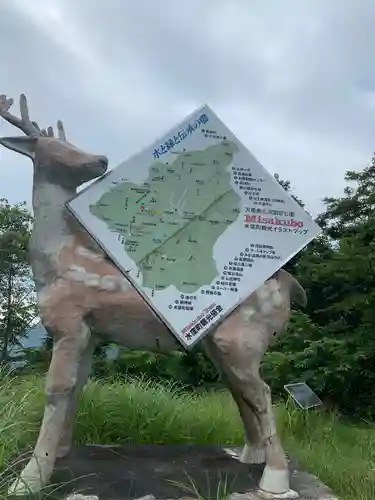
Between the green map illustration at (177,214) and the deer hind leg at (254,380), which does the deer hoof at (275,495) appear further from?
the green map illustration at (177,214)

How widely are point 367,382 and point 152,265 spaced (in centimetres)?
444

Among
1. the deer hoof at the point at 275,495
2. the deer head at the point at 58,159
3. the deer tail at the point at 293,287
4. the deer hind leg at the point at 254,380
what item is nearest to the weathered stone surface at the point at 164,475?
the deer hoof at the point at 275,495

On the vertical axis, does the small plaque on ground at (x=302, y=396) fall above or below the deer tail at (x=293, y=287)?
below

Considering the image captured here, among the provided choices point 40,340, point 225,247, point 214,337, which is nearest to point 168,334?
point 214,337

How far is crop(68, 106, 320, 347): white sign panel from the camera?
3.52 meters

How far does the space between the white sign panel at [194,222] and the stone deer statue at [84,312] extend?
110mm

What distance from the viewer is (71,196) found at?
369cm

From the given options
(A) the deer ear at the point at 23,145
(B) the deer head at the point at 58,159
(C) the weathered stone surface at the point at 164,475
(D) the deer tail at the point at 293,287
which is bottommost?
(C) the weathered stone surface at the point at 164,475

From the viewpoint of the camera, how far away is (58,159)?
3615 mm

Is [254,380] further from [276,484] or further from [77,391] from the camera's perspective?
[77,391]

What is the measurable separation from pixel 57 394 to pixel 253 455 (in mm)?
1346

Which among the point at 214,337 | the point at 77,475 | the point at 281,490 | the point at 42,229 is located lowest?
the point at 281,490

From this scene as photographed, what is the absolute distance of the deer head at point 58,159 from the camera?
3.61m

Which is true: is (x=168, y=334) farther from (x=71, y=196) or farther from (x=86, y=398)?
(x=86, y=398)
